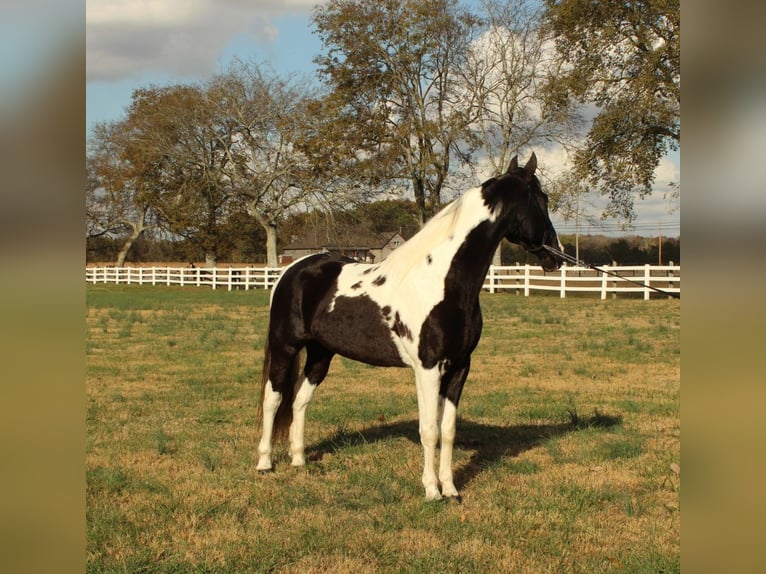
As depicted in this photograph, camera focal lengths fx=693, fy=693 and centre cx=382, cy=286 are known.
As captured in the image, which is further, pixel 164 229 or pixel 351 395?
pixel 164 229

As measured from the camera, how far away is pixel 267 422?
19.1 ft

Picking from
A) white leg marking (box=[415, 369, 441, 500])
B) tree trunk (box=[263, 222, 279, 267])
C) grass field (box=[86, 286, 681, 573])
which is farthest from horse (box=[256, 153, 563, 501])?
tree trunk (box=[263, 222, 279, 267])

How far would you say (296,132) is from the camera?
35.8m

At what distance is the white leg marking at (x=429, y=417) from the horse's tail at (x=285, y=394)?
4.48 ft

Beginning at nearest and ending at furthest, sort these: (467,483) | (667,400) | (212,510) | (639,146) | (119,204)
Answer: (212,510)
(467,483)
(667,400)
(639,146)
(119,204)

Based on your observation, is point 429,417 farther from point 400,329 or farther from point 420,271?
point 420,271

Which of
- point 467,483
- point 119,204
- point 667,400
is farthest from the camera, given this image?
point 119,204

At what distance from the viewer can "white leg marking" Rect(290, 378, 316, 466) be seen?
232 inches

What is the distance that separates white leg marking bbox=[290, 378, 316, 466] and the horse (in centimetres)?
25

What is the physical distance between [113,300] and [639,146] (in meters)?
19.6

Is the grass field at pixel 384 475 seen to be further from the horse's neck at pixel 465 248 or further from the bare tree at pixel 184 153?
the bare tree at pixel 184 153
